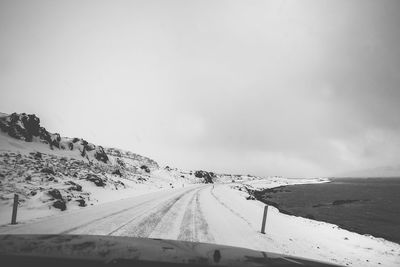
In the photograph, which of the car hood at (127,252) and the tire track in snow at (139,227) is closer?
the car hood at (127,252)

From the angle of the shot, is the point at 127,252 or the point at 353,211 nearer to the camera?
the point at 127,252

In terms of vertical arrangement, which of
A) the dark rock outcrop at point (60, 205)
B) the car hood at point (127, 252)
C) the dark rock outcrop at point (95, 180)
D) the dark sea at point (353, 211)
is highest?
the car hood at point (127, 252)

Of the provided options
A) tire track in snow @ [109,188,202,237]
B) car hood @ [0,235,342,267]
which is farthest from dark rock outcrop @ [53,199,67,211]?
car hood @ [0,235,342,267]

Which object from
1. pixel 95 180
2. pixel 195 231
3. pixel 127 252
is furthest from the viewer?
pixel 95 180

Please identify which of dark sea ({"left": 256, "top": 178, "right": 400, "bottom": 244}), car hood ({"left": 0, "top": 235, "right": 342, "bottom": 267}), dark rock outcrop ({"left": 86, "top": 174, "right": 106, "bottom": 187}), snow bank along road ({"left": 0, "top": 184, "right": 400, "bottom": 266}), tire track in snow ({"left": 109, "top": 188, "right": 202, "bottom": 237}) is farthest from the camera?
dark rock outcrop ({"left": 86, "top": 174, "right": 106, "bottom": 187})

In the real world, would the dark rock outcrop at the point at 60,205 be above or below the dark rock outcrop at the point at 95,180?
below

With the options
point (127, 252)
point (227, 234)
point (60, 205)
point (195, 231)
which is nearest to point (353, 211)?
point (227, 234)

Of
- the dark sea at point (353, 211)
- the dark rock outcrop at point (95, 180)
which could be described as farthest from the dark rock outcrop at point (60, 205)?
the dark sea at point (353, 211)

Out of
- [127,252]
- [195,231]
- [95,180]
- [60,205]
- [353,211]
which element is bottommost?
[353,211]

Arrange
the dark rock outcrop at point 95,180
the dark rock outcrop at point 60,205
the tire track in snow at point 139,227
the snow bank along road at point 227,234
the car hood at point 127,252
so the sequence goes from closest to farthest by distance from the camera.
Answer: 1. the car hood at point 127,252
2. the snow bank along road at point 227,234
3. the tire track in snow at point 139,227
4. the dark rock outcrop at point 60,205
5. the dark rock outcrop at point 95,180

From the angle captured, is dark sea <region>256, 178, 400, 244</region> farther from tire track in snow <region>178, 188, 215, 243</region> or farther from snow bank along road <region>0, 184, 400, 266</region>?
tire track in snow <region>178, 188, 215, 243</region>

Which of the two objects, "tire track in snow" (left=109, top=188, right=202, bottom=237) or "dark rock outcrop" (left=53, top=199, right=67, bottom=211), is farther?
"dark rock outcrop" (left=53, top=199, right=67, bottom=211)

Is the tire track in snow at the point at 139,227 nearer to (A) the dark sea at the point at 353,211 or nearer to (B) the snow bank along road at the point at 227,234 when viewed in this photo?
(B) the snow bank along road at the point at 227,234

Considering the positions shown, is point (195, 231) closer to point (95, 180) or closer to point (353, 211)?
point (95, 180)
